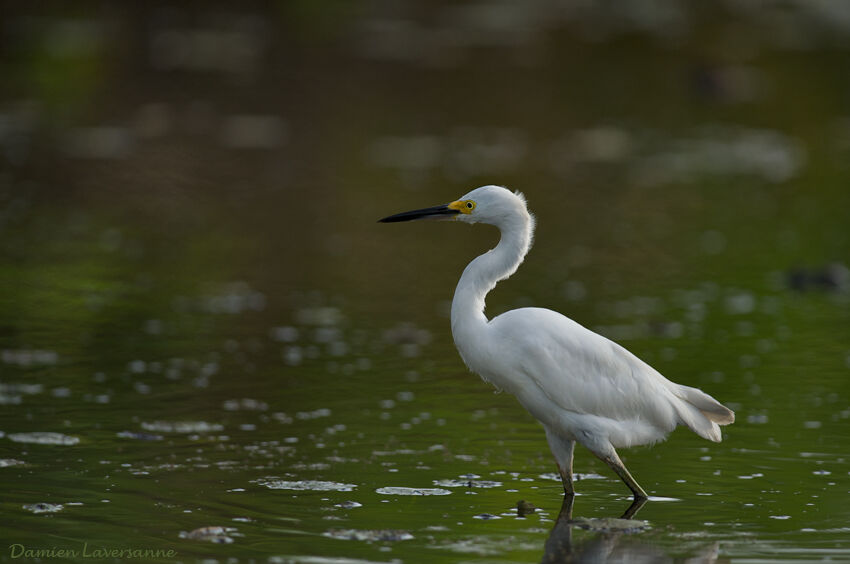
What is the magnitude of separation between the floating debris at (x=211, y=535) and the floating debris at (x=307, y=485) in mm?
878

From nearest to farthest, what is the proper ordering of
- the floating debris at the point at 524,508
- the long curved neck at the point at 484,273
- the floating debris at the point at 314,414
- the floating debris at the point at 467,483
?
the floating debris at the point at 524,508, the long curved neck at the point at 484,273, the floating debris at the point at 467,483, the floating debris at the point at 314,414

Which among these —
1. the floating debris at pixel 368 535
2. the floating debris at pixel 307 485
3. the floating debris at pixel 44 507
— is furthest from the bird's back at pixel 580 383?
the floating debris at pixel 44 507

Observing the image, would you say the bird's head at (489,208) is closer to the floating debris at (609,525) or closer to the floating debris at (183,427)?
the floating debris at (609,525)

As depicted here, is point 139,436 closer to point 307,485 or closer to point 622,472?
point 307,485

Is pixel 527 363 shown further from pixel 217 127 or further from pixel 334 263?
pixel 217 127

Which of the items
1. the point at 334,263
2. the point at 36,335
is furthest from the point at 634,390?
the point at 334,263

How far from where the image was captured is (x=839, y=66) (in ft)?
96.7

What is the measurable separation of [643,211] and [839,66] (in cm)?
1406

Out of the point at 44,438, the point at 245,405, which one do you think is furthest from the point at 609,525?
the point at 44,438

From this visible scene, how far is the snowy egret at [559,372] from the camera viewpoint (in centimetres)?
765

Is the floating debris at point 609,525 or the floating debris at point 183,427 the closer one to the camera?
the floating debris at point 609,525

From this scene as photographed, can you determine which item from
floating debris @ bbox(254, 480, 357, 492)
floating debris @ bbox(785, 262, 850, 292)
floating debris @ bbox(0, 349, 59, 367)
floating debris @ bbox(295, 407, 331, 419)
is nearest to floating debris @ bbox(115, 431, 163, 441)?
floating debris @ bbox(295, 407, 331, 419)

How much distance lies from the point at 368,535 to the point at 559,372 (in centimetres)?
142

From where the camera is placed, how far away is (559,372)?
7.64m
